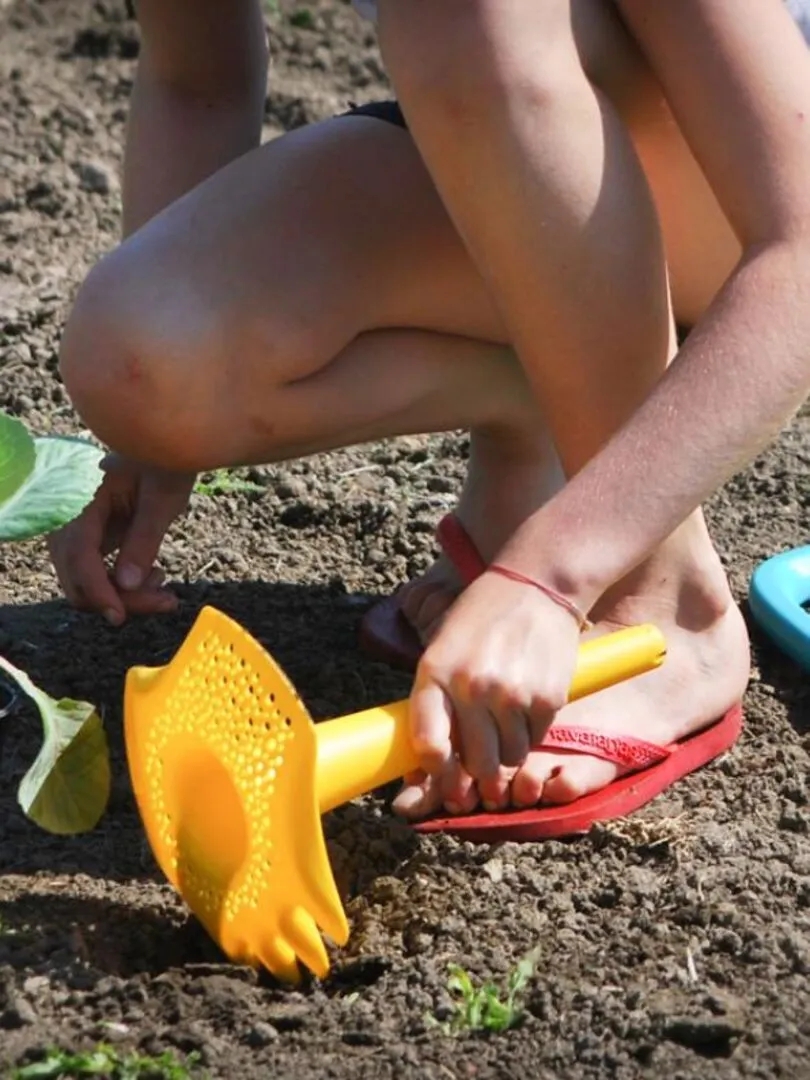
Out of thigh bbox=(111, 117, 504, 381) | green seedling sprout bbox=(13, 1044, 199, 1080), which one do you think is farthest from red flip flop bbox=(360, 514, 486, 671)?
green seedling sprout bbox=(13, 1044, 199, 1080)

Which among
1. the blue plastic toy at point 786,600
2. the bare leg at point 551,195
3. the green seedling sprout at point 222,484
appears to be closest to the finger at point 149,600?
the bare leg at point 551,195

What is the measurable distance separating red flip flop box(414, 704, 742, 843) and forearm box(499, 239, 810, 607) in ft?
0.90

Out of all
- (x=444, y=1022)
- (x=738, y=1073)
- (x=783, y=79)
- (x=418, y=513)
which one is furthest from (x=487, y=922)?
(x=418, y=513)

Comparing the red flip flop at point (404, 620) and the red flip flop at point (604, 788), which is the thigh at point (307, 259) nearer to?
the red flip flop at point (404, 620)

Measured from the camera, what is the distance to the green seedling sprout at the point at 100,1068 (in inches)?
47.3

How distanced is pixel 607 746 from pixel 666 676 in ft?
0.32

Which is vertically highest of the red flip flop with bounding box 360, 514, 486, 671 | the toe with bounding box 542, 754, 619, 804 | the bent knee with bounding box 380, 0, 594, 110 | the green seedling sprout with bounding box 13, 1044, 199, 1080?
the bent knee with bounding box 380, 0, 594, 110

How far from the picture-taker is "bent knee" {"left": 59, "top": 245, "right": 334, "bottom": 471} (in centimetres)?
176

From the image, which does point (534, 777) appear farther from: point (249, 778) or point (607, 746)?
point (249, 778)

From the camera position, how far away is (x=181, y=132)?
2.00 m

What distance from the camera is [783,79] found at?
1.40m

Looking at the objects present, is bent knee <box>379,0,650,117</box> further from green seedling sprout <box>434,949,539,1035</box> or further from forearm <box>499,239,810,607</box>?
green seedling sprout <box>434,949,539,1035</box>

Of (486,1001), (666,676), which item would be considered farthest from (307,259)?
(486,1001)

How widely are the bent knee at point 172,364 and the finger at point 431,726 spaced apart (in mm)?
584
